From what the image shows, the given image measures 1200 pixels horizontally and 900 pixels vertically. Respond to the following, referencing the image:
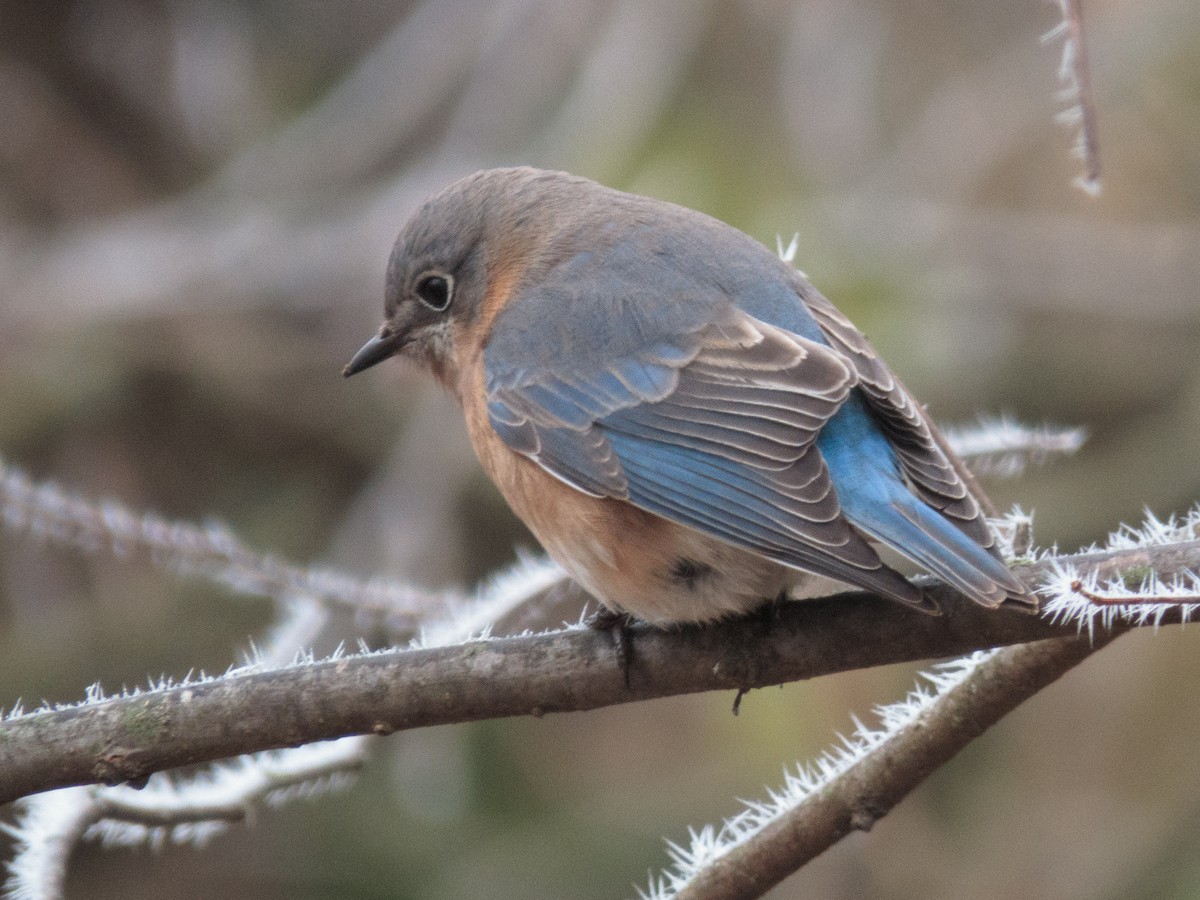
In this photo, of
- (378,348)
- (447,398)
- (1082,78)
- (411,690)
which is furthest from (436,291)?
(1082,78)

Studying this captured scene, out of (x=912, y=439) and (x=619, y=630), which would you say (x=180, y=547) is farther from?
(x=912, y=439)

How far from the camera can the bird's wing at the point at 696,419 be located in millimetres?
2734

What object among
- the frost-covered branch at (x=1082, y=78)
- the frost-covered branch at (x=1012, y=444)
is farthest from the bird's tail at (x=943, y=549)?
the frost-covered branch at (x=1082, y=78)

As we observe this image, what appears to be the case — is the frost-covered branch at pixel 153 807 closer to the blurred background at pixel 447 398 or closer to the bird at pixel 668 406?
the bird at pixel 668 406

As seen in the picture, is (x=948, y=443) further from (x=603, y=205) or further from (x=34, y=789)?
(x=34, y=789)

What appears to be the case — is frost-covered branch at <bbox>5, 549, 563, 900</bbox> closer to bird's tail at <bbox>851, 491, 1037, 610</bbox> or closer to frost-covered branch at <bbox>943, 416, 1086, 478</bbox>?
bird's tail at <bbox>851, 491, 1037, 610</bbox>

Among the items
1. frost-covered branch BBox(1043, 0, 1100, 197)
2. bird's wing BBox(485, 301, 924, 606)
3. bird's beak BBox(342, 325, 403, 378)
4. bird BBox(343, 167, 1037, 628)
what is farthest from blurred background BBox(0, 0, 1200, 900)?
frost-covered branch BBox(1043, 0, 1100, 197)

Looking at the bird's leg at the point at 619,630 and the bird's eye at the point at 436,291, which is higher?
the bird's eye at the point at 436,291

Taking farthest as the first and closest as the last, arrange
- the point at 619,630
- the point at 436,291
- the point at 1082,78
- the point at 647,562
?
the point at 436,291, the point at 647,562, the point at 619,630, the point at 1082,78

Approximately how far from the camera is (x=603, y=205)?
3730mm

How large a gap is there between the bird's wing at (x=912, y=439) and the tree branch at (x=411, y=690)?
23 cm

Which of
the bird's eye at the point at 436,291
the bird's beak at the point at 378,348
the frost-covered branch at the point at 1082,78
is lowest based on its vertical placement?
the bird's beak at the point at 378,348

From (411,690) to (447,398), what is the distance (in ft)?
9.33

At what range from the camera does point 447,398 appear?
518 centimetres
